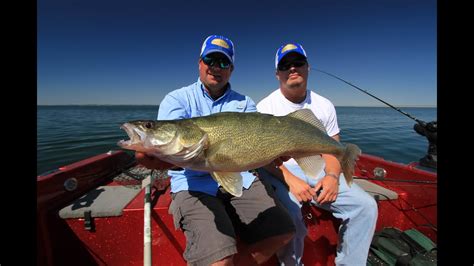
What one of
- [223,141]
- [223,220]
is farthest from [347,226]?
[223,141]

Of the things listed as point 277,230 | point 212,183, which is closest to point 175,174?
point 212,183

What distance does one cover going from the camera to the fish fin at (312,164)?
303 centimetres

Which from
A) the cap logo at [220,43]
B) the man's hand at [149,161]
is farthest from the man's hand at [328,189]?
the cap logo at [220,43]

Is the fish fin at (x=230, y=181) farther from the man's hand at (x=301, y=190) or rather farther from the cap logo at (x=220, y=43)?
the cap logo at (x=220, y=43)

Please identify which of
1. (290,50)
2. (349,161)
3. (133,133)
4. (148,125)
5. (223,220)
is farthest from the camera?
(290,50)

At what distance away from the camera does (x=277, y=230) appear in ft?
8.82

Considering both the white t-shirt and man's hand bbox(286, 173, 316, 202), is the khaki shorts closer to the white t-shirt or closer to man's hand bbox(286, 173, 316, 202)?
man's hand bbox(286, 173, 316, 202)

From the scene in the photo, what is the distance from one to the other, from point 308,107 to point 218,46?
1937mm

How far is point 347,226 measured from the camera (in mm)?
3189

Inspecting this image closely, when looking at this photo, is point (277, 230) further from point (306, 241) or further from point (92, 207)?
point (92, 207)

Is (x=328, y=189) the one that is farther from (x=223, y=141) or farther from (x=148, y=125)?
(x=148, y=125)

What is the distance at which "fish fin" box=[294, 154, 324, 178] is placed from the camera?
3033 millimetres
